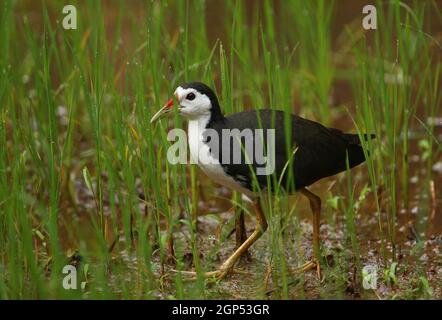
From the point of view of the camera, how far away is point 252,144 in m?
3.64

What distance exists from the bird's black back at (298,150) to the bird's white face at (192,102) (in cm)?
8

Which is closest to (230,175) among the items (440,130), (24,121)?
(24,121)

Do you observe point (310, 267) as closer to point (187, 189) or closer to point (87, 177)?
point (187, 189)

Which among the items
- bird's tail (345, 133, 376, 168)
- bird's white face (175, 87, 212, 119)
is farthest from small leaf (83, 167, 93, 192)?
bird's tail (345, 133, 376, 168)

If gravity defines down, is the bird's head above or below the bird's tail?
above

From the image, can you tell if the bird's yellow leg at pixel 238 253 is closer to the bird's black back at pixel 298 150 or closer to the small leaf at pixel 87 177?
the bird's black back at pixel 298 150

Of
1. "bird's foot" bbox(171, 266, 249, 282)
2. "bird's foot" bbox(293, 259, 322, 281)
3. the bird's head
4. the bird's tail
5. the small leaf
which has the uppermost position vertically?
the bird's head

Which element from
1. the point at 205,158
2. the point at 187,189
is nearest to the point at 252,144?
the point at 205,158

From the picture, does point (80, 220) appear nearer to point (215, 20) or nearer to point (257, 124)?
point (257, 124)

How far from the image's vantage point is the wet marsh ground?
349cm

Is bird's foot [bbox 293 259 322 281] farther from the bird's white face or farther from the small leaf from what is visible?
the small leaf

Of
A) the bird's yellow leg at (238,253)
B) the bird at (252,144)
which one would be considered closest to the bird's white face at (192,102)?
the bird at (252,144)
